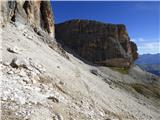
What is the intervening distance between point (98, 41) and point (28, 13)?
226ft

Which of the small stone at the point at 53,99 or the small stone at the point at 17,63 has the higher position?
the small stone at the point at 17,63

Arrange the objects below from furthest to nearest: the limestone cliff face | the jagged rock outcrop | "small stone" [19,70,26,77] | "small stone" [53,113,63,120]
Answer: the jagged rock outcrop
the limestone cliff face
"small stone" [19,70,26,77]
"small stone" [53,113,63,120]

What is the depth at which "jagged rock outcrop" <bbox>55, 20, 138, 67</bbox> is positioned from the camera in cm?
11500

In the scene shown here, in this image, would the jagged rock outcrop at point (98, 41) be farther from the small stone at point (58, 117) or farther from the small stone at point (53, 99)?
the small stone at point (58, 117)

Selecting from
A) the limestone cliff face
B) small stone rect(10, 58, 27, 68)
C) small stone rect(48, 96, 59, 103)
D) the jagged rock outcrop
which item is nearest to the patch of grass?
the jagged rock outcrop

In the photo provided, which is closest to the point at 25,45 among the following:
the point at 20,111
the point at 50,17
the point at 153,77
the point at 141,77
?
the point at 20,111

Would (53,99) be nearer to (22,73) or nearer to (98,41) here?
(22,73)

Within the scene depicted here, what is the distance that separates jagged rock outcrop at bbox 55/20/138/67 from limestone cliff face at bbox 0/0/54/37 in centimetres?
4950

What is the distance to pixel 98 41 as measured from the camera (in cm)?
11806

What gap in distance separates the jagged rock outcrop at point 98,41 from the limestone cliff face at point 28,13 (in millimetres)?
49498

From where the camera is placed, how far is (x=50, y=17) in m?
66.5

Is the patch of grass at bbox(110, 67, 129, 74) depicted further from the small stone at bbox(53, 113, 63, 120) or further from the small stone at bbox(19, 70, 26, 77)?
the small stone at bbox(53, 113, 63, 120)

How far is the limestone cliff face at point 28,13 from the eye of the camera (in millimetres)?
36459

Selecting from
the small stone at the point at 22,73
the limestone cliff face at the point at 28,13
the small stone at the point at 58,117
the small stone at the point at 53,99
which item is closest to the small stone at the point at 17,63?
the small stone at the point at 22,73
